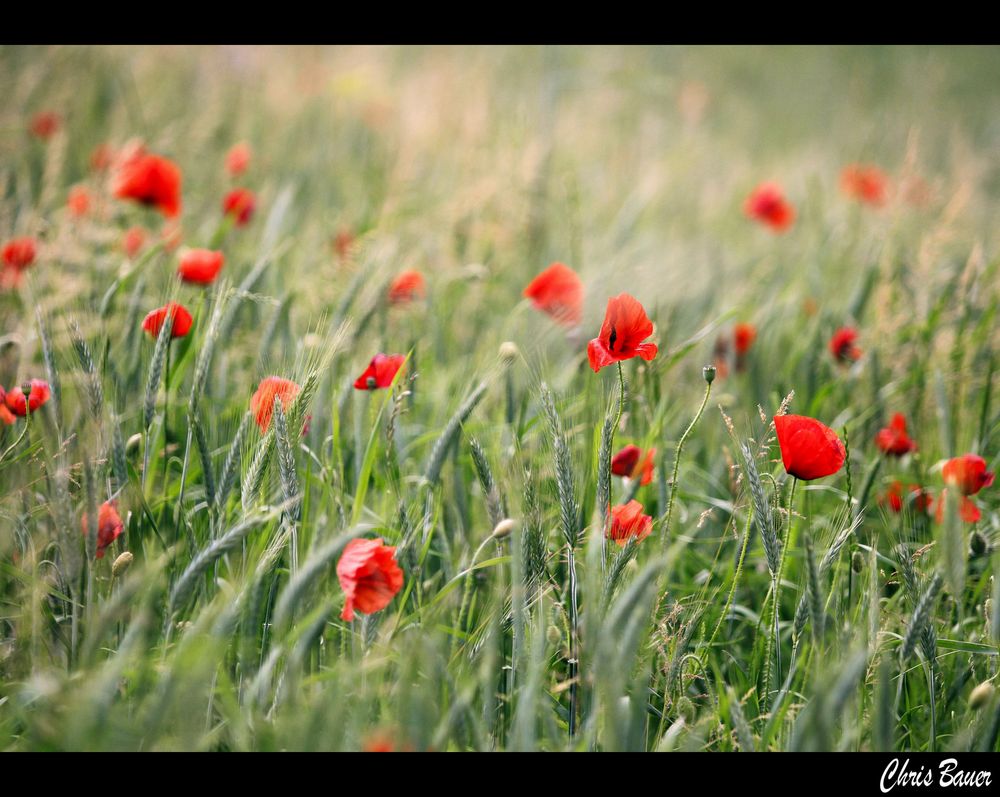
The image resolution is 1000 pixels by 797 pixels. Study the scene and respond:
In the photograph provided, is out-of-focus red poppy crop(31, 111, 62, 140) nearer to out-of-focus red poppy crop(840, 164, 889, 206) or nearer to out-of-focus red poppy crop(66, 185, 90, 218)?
out-of-focus red poppy crop(66, 185, 90, 218)

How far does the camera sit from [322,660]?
1238 mm

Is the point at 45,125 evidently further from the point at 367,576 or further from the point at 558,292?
the point at 367,576

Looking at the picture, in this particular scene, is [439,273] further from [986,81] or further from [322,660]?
[986,81]

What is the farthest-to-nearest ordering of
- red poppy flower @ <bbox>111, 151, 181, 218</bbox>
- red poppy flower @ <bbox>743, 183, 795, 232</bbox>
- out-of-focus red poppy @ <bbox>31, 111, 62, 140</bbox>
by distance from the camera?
out-of-focus red poppy @ <bbox>31, 111, 62, 140</bbox> < red poppy flower @ <bbox>743, 183, 795, 232</bbox> < red poppy flower @ <bbox>111, 151, 181, 218</bbox>

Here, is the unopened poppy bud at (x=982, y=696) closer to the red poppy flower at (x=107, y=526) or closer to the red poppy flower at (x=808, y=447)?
the red poppy flower at (x=808, y=447)

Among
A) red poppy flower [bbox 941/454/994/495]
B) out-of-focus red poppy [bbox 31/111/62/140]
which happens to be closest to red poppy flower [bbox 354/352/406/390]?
red poppy flower [bbox 941/454/994/495]

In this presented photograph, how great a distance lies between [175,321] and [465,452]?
0.60 m

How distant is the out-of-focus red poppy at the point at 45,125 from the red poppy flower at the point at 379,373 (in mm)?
2154

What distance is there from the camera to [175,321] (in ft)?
4.60

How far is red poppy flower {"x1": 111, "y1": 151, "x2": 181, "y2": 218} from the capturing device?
2.05 meters

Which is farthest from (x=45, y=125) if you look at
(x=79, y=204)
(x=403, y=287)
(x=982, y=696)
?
(x=982, y=696)
